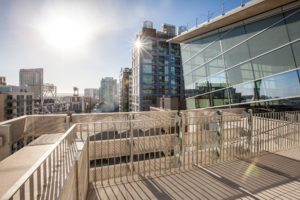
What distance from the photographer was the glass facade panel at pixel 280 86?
9.59m

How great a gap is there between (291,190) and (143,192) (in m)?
3.23

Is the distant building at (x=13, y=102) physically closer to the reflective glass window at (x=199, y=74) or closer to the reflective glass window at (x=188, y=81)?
the reflective glass window at (x=188, y=81)

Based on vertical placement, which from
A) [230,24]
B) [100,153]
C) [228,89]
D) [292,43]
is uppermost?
[230,24]

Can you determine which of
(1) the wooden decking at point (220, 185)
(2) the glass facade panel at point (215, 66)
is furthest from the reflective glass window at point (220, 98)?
(1) the wooden decking at point (220, 185)

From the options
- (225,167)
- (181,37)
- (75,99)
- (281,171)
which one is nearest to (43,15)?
(225,167)

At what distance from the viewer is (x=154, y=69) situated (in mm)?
55688

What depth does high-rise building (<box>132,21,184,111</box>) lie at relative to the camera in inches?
2125

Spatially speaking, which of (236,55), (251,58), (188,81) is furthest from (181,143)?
(188,81)

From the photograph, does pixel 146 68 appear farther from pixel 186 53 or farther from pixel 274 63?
pixel 274 63

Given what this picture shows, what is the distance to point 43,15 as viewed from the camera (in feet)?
27.7

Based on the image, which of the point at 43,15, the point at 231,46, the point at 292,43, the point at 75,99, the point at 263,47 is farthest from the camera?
the point at 75,99

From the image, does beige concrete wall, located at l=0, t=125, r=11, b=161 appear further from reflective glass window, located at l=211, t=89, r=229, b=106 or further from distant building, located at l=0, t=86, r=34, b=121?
distant building, located at l=0, t=86, r=34, b=121

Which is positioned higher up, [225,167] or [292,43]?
[292,43]

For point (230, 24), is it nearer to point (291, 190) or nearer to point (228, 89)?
point (228, 89)
